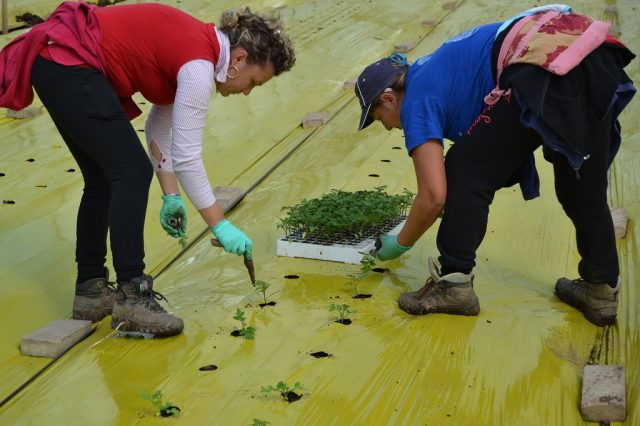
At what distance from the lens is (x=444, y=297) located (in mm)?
2791

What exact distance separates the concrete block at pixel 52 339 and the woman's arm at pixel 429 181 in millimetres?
1167

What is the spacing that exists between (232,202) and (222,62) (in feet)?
4.74

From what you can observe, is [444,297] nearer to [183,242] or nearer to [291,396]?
[291,396]

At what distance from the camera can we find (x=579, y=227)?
2.74 meters

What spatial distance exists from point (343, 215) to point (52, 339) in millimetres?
1194

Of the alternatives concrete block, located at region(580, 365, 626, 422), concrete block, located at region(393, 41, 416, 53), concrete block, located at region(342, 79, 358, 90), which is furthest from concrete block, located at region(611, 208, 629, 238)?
concrete block, located at region(393, 41, 416, 53)

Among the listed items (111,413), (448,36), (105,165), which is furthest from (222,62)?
(448,36)

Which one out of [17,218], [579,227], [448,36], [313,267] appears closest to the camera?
[579,227]

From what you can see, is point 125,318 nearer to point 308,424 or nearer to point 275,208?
A: point 308,424

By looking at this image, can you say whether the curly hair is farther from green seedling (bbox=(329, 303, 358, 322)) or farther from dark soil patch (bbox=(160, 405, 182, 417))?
dark soil patch (bbox=(160, 405, 182, 417))

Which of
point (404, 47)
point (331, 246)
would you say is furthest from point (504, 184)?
point (404, 47)

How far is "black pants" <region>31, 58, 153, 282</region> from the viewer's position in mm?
2535

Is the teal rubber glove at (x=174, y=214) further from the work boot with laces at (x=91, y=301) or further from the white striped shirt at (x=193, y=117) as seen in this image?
the white striped shirt at (x=193, y=117)

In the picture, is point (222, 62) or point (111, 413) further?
point (222, 62)
